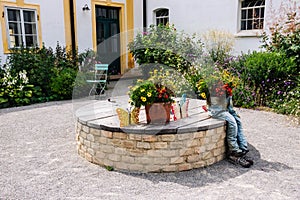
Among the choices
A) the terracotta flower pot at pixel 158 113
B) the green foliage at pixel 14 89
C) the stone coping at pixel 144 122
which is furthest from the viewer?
the green foliage at pixel 14 89

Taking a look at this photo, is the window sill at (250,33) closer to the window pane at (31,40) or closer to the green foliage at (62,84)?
the green foliage at (62,84)

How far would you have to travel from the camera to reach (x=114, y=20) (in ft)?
31.9

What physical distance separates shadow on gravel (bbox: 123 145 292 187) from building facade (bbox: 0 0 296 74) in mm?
4985

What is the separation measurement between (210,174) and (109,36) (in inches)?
308

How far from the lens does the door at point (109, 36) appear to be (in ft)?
30.8

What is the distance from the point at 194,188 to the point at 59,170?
4.78 feet

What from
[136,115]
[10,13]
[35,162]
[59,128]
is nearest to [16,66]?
[10,13]

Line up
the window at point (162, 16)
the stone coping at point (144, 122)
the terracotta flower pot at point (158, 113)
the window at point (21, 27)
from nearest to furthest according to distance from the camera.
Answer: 1. the stone coping at point (144, 122)
2. the terracotta flower pot at point (158, 113)
3. the window at point (21, 27)
4. the window at point (162, 16)

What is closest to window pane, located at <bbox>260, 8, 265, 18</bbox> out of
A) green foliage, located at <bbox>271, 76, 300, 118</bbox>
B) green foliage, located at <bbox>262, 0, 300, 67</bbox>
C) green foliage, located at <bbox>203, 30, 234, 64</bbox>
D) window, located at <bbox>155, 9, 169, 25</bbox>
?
green foliage, located at <bbox>262, 0, 300, 67</bbox>

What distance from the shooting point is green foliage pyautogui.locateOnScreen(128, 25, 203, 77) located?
711 cm

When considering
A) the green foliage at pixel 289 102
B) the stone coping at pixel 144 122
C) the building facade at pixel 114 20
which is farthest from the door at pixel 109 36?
the stone coping at pixel 144 122

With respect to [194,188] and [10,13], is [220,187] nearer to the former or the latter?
[194,188]

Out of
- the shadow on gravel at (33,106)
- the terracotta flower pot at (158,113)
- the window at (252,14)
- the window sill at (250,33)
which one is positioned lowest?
the shadow on gravel at (33,106)

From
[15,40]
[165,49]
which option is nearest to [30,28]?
[15,40]
